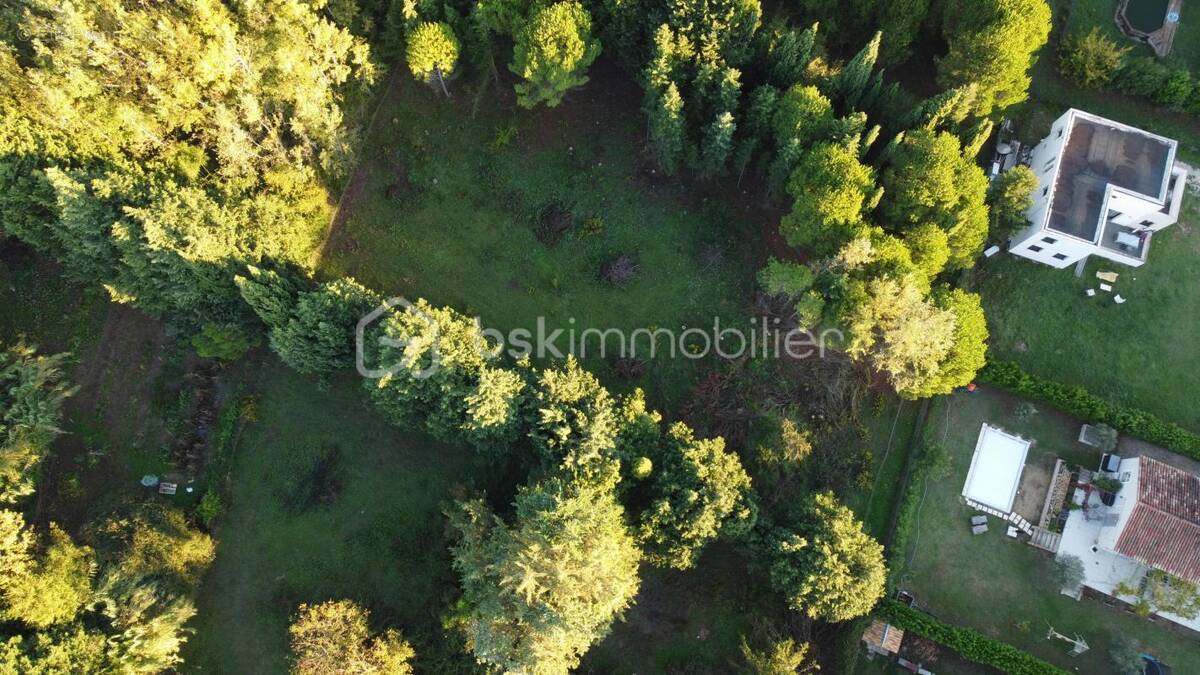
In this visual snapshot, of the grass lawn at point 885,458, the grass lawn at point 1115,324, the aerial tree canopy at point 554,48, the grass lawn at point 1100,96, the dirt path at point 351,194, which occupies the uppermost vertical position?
the grass lawn at point 1100,96

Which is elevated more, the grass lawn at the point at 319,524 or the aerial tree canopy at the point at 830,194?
the aerial tree canopy at the point at 830,194

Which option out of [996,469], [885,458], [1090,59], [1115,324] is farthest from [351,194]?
[1115,324]

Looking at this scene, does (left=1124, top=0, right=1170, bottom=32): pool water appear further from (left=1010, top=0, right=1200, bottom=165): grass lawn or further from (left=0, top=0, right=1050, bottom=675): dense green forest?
(left=0, top=0, right=1050, bottom=675): dense green forest

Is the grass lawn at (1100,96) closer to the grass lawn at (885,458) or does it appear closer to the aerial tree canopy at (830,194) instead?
the aerial tree canopy at (830,194)

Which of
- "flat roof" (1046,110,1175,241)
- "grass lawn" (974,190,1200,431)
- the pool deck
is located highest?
the pool deck

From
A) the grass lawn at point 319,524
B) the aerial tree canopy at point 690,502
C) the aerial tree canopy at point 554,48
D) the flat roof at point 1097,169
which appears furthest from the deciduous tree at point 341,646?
the flat roof at point 1097,169

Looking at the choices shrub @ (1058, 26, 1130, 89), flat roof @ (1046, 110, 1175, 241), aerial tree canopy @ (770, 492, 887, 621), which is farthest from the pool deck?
aerial tree canopy @ (770, 492, 887, 621)

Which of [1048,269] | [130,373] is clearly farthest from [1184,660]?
[130,373]
